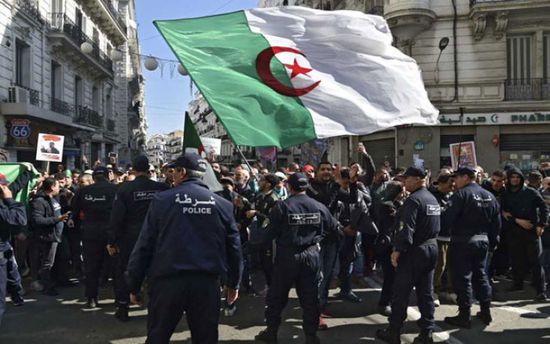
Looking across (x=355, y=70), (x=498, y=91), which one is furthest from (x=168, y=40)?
(x=498, y=91)

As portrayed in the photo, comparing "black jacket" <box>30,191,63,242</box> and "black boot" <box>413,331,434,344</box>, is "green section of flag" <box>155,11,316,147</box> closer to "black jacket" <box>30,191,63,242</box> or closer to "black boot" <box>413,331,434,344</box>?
"black boot" <box>413,331,434,344</box>

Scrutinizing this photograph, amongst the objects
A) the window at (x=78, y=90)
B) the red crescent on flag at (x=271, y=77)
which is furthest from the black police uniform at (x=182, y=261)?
the window at (x=78, y=90)

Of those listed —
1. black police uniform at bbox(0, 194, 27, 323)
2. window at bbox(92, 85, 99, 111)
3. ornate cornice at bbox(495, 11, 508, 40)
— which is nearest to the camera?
black police uniform at bbox(0, 194, 27, 323)

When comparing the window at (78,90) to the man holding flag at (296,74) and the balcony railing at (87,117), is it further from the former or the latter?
the man holding flag at (296,74)

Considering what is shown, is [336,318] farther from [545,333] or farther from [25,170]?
[25,170]

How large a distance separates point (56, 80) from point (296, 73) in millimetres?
19725

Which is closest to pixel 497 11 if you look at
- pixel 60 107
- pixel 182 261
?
pixel 182 261

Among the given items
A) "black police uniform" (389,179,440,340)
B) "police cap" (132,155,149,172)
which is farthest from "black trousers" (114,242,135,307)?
"black police uniform" (389,179,440,340)

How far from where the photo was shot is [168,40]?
4.98 m

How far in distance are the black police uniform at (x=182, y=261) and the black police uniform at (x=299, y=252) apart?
127cm

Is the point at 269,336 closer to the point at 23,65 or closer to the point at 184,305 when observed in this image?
the point at 184,305

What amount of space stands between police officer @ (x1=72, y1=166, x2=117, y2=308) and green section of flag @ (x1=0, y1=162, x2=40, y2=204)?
64.8 inches

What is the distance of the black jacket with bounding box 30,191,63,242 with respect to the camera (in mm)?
6883

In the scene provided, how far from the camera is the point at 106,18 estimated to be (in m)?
29.2
